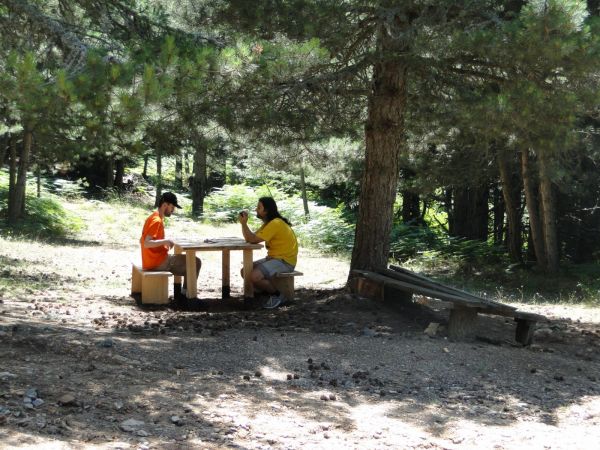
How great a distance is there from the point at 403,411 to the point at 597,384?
92.4 inches

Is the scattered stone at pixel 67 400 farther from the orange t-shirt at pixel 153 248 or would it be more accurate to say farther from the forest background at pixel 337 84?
the orange t-shirt at pixel 153 248

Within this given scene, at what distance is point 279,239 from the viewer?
10.1 m

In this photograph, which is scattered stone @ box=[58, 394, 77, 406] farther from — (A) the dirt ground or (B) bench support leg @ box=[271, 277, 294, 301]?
(B) bench support leg @ box=[271, 277, 294, 301]

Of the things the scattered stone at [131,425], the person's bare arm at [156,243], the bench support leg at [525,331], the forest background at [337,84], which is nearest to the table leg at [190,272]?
the person's bare arm at [156,243]

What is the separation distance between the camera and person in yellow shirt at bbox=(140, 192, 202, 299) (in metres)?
9.74

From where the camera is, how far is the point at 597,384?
7055mm

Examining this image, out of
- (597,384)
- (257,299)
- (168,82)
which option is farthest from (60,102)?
(597,384)

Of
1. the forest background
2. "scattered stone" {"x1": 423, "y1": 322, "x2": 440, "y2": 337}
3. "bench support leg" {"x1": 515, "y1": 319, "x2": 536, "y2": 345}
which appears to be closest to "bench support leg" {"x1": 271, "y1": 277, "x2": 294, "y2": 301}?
the forest background

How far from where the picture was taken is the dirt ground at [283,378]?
4977 millimetres

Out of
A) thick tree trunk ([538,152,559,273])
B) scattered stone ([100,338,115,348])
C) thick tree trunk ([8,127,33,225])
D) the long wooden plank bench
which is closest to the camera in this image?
scattered stone ([100,338,115,348])

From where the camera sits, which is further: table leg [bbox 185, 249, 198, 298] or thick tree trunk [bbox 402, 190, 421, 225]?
thick tree trunk [bbox 402, 190, 421, 225]

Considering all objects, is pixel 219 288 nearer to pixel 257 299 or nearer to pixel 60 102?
pixel 257 299

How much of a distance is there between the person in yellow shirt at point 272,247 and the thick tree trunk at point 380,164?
0.96 metres

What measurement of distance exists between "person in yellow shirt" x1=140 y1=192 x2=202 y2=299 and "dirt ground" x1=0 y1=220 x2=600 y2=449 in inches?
23.8
